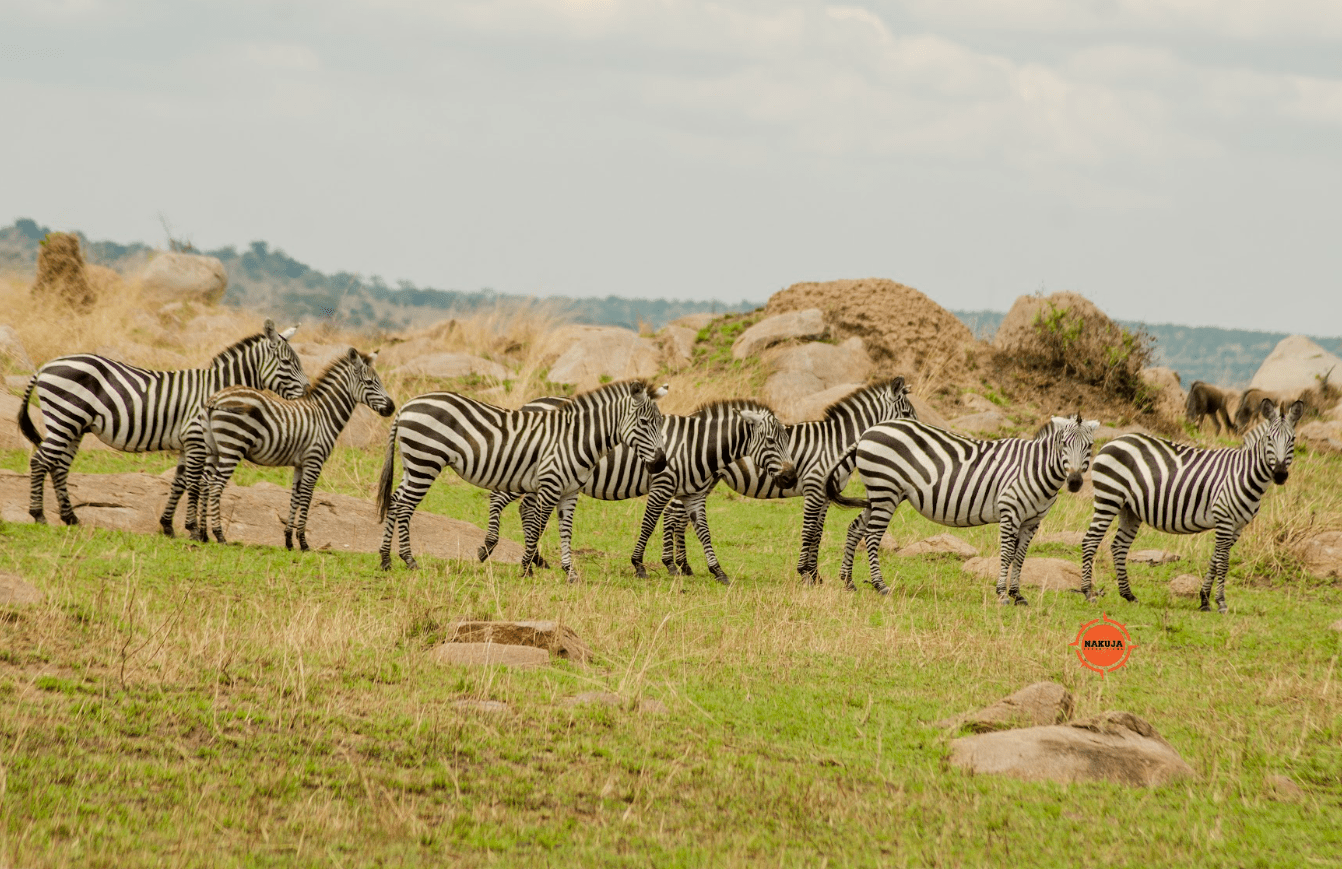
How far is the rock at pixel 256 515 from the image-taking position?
38.7ft

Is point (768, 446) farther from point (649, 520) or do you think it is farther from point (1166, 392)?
point (1166, 392)

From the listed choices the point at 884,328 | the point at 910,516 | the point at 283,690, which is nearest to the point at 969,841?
the point at 283,690

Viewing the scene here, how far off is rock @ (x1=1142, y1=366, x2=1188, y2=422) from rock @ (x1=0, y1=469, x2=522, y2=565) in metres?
18.2

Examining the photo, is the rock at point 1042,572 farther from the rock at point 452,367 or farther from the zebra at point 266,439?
the rock at point 452,367

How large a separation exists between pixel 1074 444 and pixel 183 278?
1164 inches

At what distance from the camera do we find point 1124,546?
39.6 ft

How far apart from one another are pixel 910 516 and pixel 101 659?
1336 cm

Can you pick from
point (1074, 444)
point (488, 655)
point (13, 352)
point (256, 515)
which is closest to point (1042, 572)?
point (1074, 444)

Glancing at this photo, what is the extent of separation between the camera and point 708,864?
4531mm

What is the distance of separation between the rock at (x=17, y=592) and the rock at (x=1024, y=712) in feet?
19.1

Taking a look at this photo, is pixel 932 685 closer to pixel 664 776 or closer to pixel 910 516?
pixel 664 776

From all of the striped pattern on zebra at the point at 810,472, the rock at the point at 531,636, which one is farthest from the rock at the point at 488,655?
the striped pattern on zebra at the point at 810,472

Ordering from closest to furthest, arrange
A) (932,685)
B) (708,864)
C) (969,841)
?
1. (708,864)
2. (969,841)
3. (932,685)

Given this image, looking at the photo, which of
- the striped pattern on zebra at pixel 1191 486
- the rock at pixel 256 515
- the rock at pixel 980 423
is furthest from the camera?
the rock at pixel 980 423
